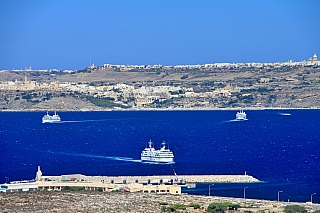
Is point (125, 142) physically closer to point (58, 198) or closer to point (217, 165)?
point (217, 165)

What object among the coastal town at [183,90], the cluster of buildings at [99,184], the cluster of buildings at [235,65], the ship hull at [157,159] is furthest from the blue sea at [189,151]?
the cluster of buildings at [235,65]

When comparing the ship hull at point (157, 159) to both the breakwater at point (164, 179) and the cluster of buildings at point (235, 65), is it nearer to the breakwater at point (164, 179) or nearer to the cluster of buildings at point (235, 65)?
the breakwater at point (164, 179)

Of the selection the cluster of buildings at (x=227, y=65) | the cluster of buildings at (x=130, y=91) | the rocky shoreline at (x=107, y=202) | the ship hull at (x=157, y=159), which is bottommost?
the rocky shoreline at (x=107, y=202)

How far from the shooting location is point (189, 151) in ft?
170

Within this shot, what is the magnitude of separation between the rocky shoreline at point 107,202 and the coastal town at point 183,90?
8387 centimetres

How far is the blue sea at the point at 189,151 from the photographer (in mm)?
38000

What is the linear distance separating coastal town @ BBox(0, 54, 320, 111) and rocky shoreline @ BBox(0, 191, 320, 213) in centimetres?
8387

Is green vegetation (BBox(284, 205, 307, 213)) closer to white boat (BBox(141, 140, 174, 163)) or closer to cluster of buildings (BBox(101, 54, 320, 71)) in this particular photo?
white boat (BBox(141, 140, 174, 163))

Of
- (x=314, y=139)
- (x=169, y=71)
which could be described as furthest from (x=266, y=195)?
(x=169, y=71)

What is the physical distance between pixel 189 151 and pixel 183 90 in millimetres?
72281

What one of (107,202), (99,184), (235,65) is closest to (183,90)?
(235,65)

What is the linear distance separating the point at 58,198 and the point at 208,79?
351 feet

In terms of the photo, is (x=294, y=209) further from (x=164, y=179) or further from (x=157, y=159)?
(x=157, y=159)

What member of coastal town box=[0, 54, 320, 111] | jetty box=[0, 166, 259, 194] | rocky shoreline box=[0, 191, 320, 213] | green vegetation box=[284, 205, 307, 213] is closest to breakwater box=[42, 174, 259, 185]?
jetty box=[0, 166, 259, 194]
